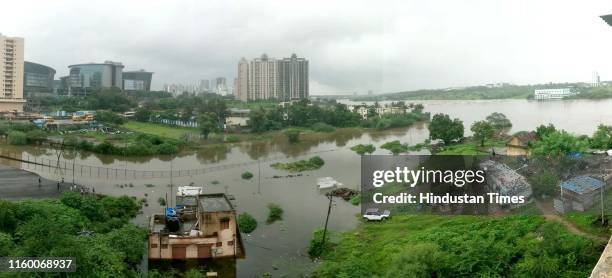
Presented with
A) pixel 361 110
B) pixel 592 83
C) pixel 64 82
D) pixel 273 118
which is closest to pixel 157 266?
pixel 592 83

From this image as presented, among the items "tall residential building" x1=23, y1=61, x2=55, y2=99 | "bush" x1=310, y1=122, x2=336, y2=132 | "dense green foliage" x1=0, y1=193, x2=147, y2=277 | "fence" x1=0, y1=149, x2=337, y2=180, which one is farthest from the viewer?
"tall residential building" x1=23, y1=61, x2=55, y2=99

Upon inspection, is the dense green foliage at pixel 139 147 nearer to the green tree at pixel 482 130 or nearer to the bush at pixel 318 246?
the green tree at pixel 482 130

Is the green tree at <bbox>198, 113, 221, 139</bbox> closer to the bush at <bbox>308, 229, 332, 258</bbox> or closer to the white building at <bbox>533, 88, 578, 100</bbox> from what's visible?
the white building at <bbox>533, 88, 578, 100</bbox>

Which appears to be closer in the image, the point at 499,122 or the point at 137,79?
the point at 499,122

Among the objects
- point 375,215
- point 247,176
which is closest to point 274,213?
point 375,215

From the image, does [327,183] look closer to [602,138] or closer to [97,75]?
[602,138]

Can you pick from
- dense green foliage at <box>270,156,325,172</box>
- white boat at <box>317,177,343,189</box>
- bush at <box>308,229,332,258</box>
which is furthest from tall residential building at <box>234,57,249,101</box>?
bush at <box>308,229,332,258</box>

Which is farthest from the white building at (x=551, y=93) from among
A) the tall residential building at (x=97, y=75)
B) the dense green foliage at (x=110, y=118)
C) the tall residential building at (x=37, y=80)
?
the tall residential building at (x=37, y=80)
